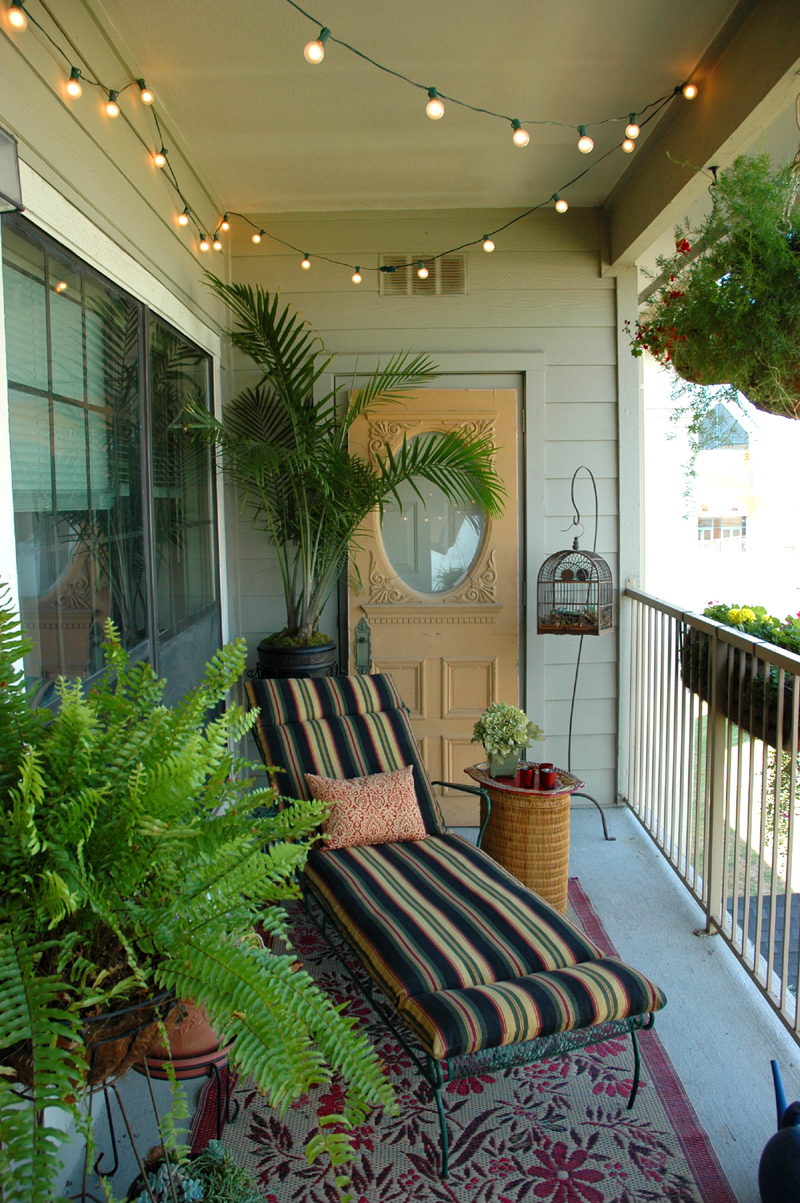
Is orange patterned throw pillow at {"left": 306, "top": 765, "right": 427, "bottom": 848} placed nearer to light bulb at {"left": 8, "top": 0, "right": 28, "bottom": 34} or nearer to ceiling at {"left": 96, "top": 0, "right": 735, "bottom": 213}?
light bulb at {"left": 8, "top": 0, "right": 28, "bottom": 34}

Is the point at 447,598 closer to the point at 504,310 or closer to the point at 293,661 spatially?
the point at 293,661

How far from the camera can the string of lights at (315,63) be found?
210 cm

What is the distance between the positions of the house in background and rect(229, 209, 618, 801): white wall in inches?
0.6

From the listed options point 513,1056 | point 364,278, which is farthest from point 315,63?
point 513,1056

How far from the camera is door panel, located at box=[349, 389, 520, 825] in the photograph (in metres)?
4.24

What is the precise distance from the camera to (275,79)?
113 inches

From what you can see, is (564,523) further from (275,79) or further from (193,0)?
(193,0)

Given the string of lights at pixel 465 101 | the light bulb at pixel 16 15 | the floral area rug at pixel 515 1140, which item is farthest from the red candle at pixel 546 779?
the light bulb at pixel 16 15

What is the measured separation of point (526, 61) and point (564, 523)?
2.10 metres

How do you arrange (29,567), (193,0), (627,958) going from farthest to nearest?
(627,958) → (193,0) → (29,567)

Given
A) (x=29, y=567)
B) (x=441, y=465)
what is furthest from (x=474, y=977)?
(x=441, y=465)

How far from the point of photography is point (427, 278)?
166 inches

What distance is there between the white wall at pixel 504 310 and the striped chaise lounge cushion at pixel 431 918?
1196 millimetres

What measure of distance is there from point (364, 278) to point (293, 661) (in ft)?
6.42
